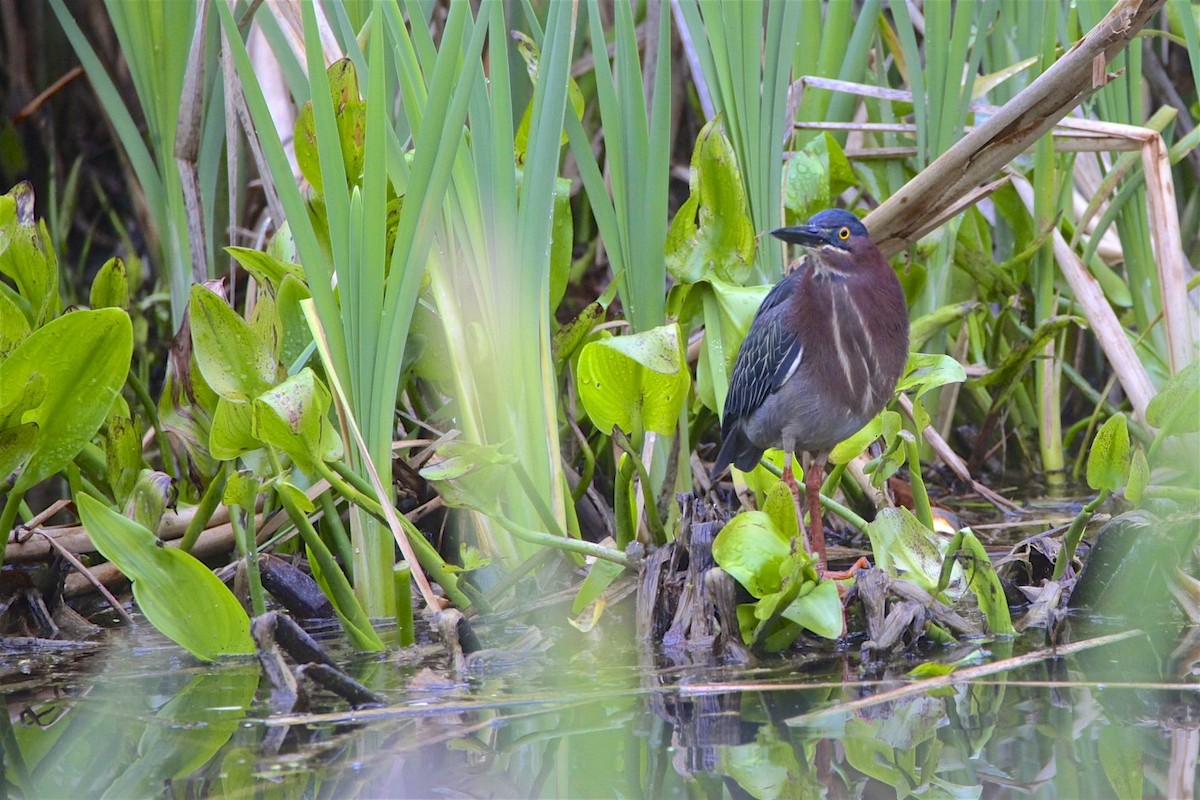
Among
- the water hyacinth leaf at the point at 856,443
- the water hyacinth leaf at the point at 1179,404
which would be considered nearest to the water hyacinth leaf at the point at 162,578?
the water hyacinth leaf at the point at 856,443

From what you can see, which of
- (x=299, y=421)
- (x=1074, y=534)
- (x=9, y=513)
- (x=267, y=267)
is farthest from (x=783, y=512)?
(x=9, y=513)

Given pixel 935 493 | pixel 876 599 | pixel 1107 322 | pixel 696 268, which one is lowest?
pixel 935 493

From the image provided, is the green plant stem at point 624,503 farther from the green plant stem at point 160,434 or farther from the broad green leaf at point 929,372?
the green plant stem at point 160,434

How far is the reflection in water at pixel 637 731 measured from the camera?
1.88m

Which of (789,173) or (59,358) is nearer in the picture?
(59,358)

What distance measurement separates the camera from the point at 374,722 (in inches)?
86.2

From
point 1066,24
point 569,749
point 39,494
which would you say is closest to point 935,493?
point 1066,24

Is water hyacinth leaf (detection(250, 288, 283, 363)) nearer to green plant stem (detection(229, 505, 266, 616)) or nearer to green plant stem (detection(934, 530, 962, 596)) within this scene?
green plant stem (detection(229, 505, 266, 616))

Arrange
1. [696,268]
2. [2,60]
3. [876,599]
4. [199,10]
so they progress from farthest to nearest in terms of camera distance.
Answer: [2,60], [199,10], [696,268], [876,599]

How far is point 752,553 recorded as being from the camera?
268 centimetres

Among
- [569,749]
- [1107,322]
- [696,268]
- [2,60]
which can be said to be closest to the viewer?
[569,749]

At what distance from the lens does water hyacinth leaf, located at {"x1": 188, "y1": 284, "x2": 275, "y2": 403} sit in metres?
2.73

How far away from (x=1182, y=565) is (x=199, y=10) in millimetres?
3246

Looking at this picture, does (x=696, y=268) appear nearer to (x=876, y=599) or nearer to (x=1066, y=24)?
(x=876, y=599)
